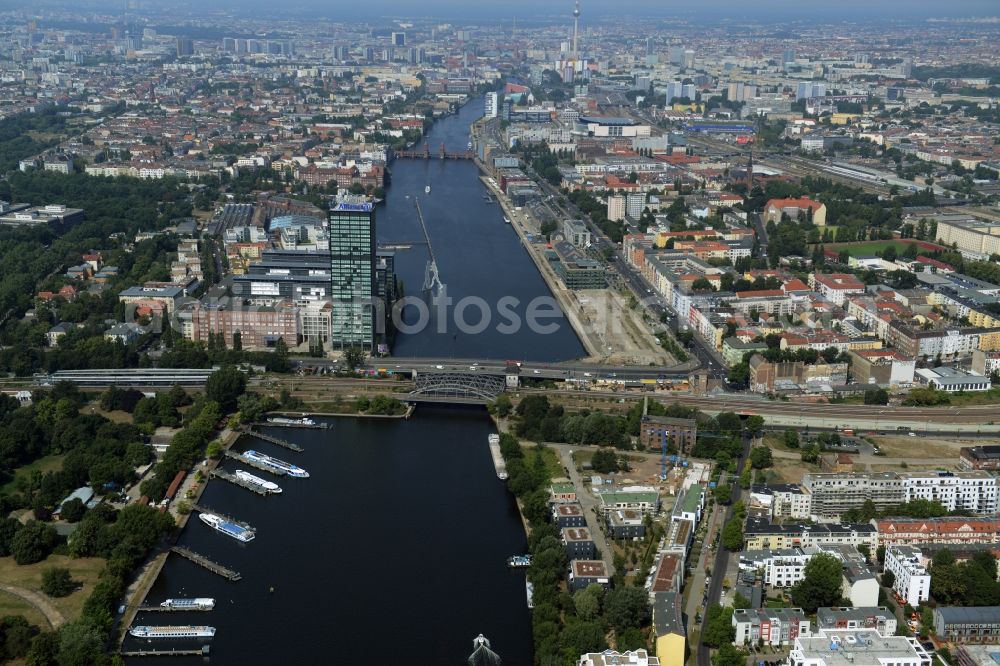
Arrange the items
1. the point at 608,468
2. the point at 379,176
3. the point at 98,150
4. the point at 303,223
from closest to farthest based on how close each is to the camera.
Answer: the point at 608,468 → the point at 303,223 → the point at 379,176 → the point at 98,150

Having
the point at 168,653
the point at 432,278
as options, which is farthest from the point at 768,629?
the point at 432,278

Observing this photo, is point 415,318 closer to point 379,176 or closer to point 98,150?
point 379,176

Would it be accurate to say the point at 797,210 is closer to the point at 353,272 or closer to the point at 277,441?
the point at 353,272

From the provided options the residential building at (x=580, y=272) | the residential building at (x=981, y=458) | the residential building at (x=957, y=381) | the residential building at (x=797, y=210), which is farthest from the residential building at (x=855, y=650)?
the residential building at (x=797, y=210)

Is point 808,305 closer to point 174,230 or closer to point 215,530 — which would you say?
point 215,530

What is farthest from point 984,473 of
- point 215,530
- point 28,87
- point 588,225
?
point 28,87

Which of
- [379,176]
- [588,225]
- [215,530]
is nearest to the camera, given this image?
[215,530]

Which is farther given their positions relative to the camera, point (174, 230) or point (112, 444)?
point (174, 230)

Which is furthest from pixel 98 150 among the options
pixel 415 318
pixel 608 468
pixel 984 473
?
pixel 984 473
